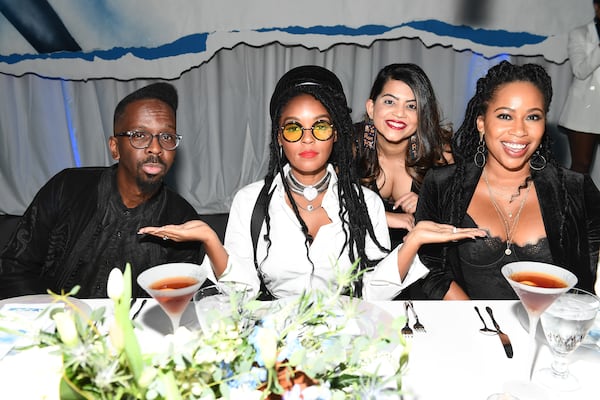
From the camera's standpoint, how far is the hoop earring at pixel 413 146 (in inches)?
128

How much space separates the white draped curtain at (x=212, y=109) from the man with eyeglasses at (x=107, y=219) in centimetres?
291

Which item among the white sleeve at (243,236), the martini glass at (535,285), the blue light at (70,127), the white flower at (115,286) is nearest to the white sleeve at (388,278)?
the white sleeve at (243,236)

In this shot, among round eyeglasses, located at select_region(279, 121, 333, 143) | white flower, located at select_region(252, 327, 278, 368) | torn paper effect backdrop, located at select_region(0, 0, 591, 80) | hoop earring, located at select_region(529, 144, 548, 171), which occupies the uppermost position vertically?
torn paper effect backdrop, located at select_region(0, 0, 591, 80)

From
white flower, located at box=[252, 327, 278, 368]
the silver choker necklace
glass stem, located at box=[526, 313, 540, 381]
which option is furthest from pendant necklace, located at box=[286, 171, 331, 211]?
white flower, located at box=[252, 327, 278, 368]

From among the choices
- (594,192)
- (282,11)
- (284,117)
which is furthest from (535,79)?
(282,11)

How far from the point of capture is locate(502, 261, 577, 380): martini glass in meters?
1.38

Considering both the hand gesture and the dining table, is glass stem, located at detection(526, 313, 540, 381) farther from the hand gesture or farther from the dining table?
the hand gesture

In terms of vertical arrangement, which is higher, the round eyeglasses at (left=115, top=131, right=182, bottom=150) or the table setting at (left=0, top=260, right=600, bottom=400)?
the round eyeglasses at (left=115, top=131, right=182, bottom=150)

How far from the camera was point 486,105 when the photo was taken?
2.41 meters

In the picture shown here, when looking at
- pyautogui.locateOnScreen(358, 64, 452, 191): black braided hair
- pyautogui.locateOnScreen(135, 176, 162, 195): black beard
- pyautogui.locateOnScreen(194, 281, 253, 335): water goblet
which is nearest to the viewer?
pyautogui.locateOnScreen(194, 281, 253, 335): water goblet

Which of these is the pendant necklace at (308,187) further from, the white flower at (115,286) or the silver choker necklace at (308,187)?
the white flower at (115,286)

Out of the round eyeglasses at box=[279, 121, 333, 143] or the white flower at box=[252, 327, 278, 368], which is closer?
the white flower at box=[252, 327, 278, 368]

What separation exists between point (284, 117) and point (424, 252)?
0.89 meters

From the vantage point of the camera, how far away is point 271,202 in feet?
8.11
